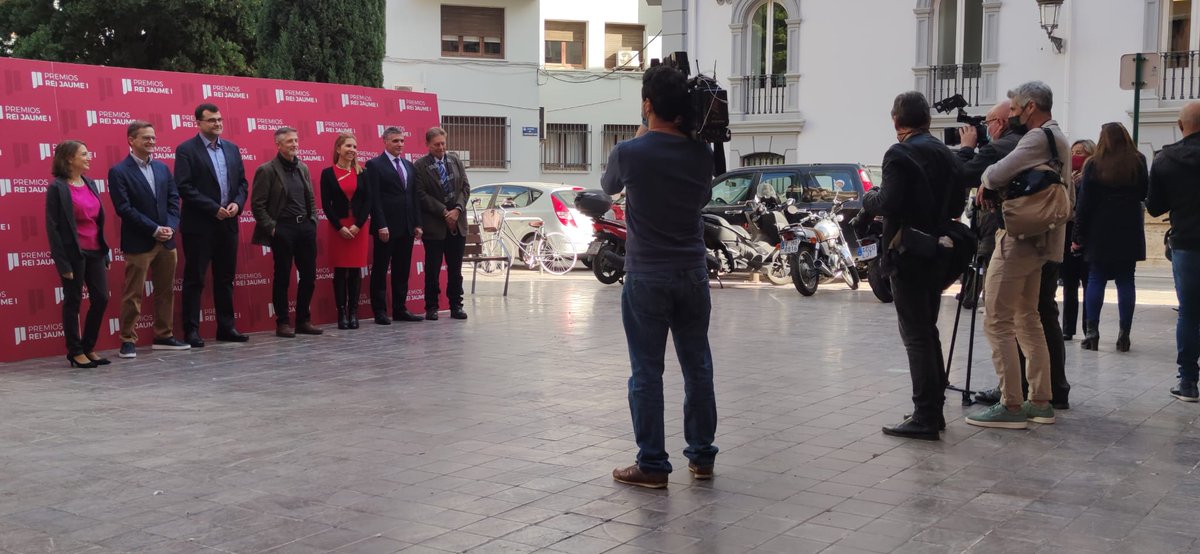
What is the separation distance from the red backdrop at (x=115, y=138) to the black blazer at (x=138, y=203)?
0.47 m

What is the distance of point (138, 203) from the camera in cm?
991

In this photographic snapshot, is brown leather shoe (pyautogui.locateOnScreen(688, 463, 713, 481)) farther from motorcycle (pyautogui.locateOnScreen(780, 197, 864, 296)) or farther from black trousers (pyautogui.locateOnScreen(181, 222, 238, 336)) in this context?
motorcycle (pyautogui.locateOnScreen(780, 197, 864, 296))

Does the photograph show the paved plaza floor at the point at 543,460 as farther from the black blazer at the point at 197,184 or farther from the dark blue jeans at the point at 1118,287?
the black blazer at the point at 197,184

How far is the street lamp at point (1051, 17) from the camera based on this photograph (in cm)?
2339

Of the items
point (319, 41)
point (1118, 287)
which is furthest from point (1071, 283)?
point (319, 41)

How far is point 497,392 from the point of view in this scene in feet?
27.1

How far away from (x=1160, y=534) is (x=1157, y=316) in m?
8.71

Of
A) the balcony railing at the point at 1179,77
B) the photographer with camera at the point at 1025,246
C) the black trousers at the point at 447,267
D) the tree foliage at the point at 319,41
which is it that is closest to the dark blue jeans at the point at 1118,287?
the photographer with camera at the point at 1025,246

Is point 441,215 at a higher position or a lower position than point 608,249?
higher

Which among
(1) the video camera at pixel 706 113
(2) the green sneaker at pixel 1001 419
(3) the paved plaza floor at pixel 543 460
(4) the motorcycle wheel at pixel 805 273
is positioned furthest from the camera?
(4) the motorcycle wheel at pixel 805 273

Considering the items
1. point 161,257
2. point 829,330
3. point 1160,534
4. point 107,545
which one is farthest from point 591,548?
point 829,330

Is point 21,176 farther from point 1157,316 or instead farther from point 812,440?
point 1157,316

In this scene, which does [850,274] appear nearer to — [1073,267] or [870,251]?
[1073,267]

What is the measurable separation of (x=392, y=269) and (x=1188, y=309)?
24.6 feet
